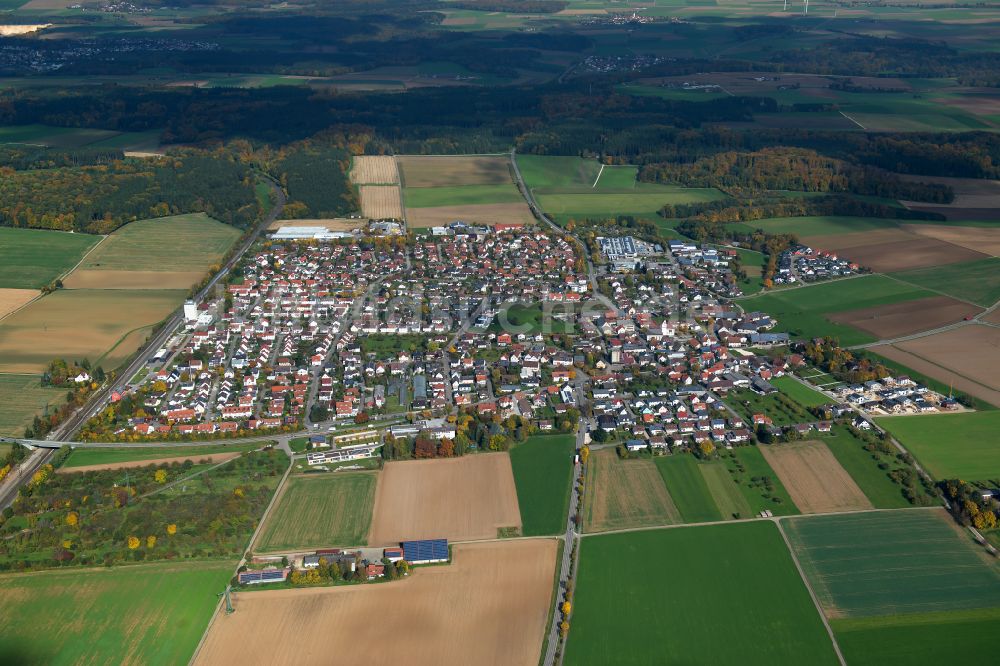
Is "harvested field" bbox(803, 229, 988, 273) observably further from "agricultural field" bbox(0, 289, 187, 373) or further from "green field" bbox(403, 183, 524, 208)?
"agricultural field" bbox(0, 289, 187, 373)

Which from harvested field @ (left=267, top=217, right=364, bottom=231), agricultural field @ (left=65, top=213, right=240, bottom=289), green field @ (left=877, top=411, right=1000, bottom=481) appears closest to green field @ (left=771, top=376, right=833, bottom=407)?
green field @ (left=877, top=411, right=1000, bottom=481)

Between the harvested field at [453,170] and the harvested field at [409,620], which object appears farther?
the harvested field at [453,170]

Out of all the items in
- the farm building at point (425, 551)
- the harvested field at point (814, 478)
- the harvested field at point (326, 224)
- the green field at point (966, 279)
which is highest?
the harvested field at point (326, 224)

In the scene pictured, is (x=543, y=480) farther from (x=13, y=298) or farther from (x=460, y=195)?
(x=460, y=195)

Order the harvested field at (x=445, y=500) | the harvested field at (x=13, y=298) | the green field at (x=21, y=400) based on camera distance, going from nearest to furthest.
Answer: the harvested field at (x=445, y=500)
the green field at (x=21, y=400)
the harvested field at (x=13, y=298)

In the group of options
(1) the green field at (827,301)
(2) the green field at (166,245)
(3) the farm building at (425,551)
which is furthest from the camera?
(2) the green field at (166,245)

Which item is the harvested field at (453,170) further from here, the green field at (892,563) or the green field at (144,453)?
the green field at (892,563)

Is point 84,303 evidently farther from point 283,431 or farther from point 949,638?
point 949,638

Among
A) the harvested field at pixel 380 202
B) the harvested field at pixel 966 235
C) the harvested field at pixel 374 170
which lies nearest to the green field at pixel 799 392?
the harvested field at pixel 966 235
